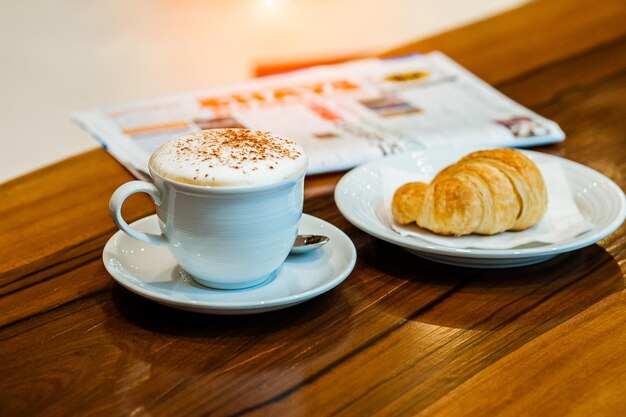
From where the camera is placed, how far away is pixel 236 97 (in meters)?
1.13

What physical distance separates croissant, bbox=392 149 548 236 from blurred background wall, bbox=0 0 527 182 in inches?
71.8

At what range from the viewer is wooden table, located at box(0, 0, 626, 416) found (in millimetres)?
485

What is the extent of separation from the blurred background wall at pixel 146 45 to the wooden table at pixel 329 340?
177 cm

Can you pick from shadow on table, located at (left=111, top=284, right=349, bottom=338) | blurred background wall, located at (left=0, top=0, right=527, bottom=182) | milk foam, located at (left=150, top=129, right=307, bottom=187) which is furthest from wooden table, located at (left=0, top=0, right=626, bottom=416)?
blurred background wall, located at (left=0, top=0, right=527, bottom=182)

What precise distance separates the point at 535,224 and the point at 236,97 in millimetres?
545

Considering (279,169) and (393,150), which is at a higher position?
(279,169)

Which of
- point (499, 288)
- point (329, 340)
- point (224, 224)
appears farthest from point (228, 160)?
point (499, 288)

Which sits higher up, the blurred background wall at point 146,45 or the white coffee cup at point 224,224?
the white coffee cup at point 224,224

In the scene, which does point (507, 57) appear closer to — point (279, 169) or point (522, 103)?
point (522, 103)

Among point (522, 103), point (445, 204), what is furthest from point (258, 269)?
point (522, 103)

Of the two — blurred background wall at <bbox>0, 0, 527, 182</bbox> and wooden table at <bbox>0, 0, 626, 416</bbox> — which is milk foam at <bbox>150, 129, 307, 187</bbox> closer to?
wooden table at <bbox>0, 0, 626, 416</bbox>

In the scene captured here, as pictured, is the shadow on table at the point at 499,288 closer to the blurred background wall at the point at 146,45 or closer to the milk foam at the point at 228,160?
the milk foam at the point at 228,160

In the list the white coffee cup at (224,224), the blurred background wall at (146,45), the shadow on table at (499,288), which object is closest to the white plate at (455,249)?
the shadow on table at (499,288)

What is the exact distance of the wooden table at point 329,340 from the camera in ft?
1.59
